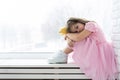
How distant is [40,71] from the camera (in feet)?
5.34

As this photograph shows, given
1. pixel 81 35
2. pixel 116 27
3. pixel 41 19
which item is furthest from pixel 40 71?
pixel 116 27

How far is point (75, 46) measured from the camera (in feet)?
5.34

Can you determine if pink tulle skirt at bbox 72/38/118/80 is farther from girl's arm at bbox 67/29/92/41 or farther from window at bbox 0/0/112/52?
window at bbox 0/0/112/52

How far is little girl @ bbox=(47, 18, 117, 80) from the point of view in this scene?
1557mm

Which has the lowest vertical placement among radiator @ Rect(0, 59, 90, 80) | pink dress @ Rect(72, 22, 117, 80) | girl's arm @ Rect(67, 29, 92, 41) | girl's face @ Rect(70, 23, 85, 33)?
radiator @ Rect(0, 59, 90, 80)

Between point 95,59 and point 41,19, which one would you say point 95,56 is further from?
point 41,19

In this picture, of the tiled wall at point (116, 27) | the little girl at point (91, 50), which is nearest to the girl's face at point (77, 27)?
the little girl at point (91, 50)

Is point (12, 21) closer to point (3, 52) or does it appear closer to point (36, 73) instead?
point (3, 52)

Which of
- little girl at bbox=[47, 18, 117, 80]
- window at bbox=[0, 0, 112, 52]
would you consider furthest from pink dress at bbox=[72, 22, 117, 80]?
window at bbox=[0, 0, 112, 52]

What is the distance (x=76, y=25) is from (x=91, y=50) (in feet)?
0.68

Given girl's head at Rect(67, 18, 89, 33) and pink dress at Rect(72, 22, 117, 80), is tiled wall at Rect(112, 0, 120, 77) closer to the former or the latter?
pink dress at Rect(72, 22, 117, 80)

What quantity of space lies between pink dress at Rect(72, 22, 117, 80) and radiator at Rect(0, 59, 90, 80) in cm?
6

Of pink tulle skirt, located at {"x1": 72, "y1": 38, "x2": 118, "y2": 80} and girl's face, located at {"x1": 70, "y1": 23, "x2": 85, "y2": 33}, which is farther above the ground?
girl's face, located at {"x1": 70, "y1": 23, "x2": 85, "y2": 33}

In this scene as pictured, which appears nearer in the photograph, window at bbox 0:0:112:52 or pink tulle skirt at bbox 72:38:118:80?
pink tulle skirt at bbox 72:38:118:80
